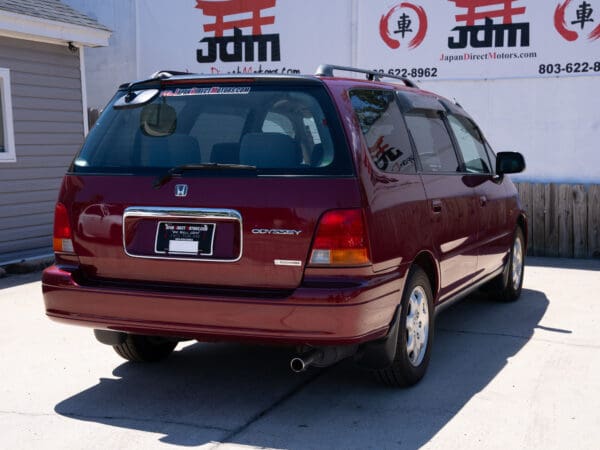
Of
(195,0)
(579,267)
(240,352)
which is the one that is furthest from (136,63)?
(240,352)

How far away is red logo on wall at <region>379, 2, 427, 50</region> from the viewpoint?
38.3ft

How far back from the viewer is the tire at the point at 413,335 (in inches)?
185

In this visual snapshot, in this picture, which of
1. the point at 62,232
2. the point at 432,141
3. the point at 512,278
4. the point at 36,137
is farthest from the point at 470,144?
the point at 36,137

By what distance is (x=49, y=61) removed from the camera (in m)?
11.0

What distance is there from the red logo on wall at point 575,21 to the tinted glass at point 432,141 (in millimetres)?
5801

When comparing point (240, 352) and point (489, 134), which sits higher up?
point (489, 134)

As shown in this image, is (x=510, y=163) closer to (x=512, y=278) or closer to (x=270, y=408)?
(x=512, y=278)

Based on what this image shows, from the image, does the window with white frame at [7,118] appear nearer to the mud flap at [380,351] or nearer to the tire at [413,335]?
the tire at [413,335]

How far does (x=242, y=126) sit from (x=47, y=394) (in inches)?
79.2

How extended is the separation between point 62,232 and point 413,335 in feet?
7.12

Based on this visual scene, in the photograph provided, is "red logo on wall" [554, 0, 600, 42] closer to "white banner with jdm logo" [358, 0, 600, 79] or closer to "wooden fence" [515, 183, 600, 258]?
"white banner with jdm logo" [358, 0, 600, 79]

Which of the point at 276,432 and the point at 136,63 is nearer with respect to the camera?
the point at 276,432

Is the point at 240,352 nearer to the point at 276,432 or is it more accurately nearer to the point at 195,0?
the point at 276,432

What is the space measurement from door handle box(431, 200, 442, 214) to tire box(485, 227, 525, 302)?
91.7 inches
